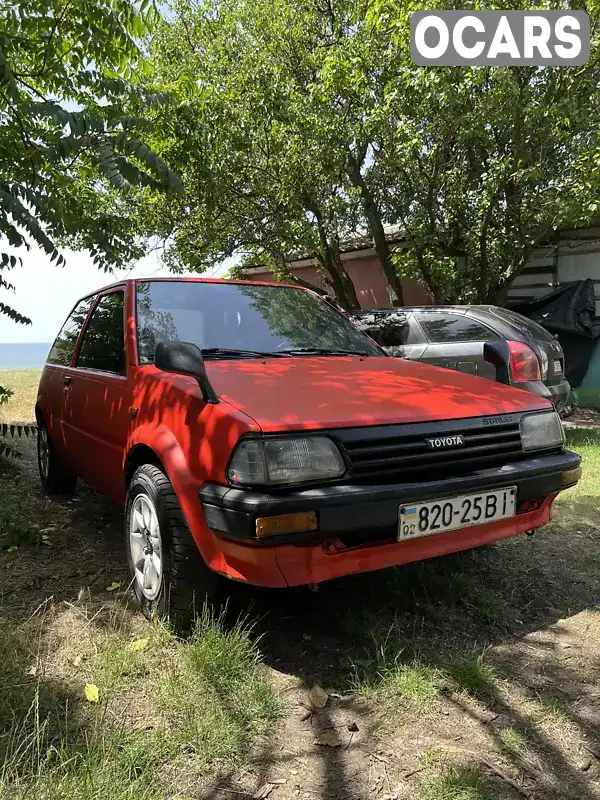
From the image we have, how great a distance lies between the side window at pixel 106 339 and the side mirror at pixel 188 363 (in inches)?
34.4

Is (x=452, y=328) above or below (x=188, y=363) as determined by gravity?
above

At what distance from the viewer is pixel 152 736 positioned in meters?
1.81

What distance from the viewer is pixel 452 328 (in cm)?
630

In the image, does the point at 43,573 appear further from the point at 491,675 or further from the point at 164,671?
the point at 491,675

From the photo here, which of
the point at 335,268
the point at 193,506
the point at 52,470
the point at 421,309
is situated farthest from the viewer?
the point at 335,268

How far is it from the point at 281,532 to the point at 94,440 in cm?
186

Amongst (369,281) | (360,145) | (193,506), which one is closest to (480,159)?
(360,145)

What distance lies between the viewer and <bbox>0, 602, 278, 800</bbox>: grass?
63.3 inches

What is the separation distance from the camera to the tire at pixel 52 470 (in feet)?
14.8

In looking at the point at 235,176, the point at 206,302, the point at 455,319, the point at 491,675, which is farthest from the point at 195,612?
the point at 235,176

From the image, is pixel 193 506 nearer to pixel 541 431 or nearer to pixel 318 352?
pixel 318 352

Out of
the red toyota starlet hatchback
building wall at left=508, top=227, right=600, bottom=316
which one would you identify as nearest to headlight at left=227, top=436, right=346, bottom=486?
the red toyota starlet hatchback

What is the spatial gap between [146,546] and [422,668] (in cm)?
129

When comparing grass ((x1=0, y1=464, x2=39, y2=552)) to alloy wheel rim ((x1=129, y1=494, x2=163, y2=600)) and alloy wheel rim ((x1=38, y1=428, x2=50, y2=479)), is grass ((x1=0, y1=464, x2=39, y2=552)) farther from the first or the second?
alloy wheel rim ((x1=129, y1=494, x2=163, y2=600))
